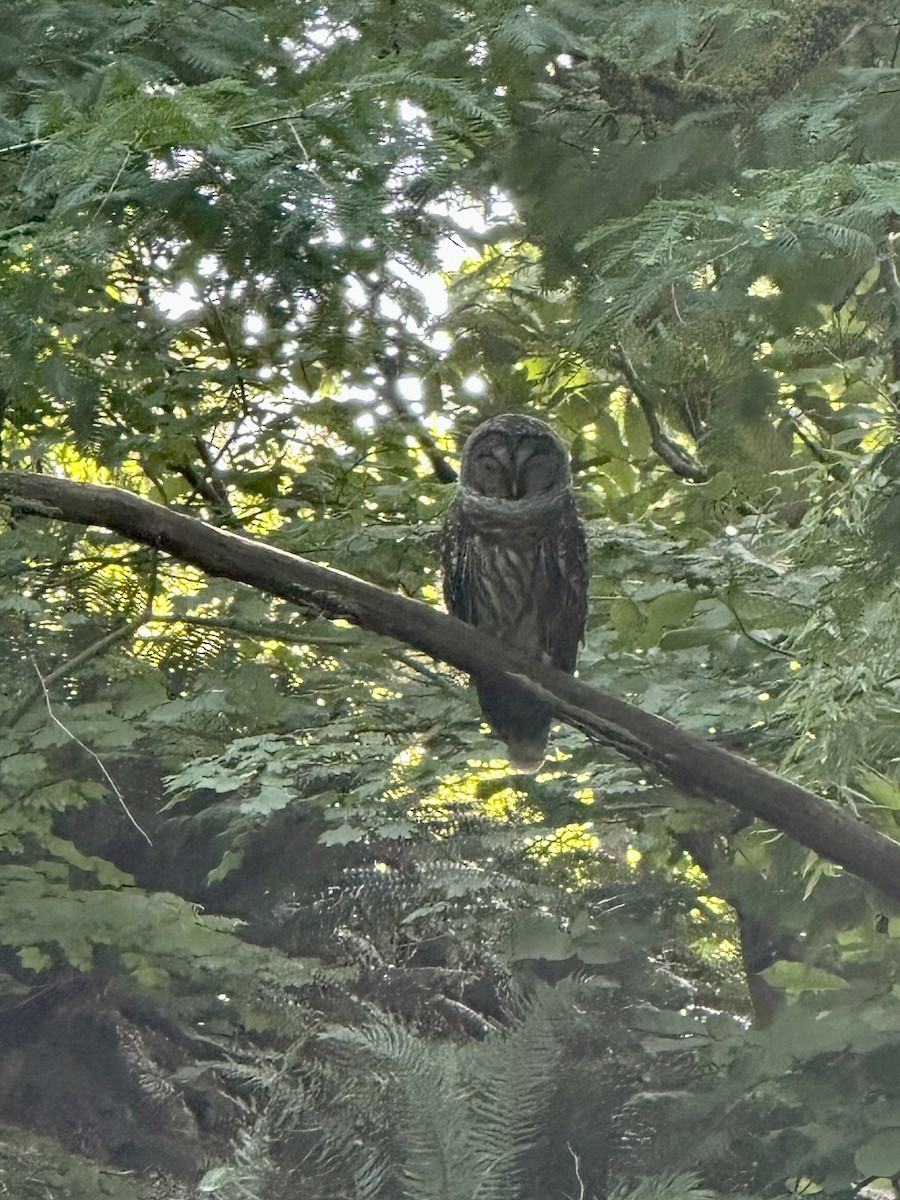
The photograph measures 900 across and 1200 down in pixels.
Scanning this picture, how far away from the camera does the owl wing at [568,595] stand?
1212mm

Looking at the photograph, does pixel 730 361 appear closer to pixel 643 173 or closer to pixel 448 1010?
pixel 643 173

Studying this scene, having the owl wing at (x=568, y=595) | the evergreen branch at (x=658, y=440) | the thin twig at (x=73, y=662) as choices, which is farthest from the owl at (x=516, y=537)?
the thin twig at (x=73, y=662)

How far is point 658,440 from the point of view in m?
1.35

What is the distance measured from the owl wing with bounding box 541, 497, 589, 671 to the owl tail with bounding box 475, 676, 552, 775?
6 cm

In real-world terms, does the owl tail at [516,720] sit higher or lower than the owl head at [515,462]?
lower

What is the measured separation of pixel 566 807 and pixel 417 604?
0.33 meters

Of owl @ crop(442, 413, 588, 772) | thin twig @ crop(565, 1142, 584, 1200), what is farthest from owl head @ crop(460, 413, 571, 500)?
thin twig @ crop(565, 1142, 584, 1200)

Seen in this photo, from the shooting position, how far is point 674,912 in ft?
3.76

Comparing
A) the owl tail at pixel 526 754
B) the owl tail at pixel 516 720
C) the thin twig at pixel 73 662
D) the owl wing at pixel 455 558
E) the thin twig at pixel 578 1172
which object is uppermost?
the owl wing at pixel 455 558

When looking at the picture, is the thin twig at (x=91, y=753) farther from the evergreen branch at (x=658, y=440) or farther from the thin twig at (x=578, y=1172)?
the evergreen branch at (x=658, y=440)

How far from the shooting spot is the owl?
1.24 m

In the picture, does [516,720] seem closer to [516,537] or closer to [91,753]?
[516,537]

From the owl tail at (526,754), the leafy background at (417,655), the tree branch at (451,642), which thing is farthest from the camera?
the owl tail at (526,754)

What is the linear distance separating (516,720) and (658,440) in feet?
1.23
